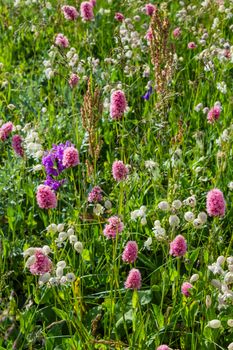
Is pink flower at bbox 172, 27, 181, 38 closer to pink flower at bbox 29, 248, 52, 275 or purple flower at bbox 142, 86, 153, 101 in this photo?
purple flower at bbox 142, 86, 153, 101

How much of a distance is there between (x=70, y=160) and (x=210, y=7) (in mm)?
2074

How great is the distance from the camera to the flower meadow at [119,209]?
1.78 metres

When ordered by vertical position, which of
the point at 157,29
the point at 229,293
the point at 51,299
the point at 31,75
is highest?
the point at 157,29

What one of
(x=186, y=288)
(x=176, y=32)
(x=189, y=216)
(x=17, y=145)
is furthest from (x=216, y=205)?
(x=176, y=32)

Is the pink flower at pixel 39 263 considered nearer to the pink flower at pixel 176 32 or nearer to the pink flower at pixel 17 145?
the pink flower at pixel 17 145

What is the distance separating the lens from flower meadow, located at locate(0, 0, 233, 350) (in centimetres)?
178

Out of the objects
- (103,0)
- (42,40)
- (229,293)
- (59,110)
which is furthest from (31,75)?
(229,293)

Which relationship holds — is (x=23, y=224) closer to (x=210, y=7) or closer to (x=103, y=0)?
(x=210, y=7)

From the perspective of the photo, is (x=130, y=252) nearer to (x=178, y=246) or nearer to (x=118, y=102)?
(x=178, y=246)

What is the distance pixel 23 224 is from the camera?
244 cm

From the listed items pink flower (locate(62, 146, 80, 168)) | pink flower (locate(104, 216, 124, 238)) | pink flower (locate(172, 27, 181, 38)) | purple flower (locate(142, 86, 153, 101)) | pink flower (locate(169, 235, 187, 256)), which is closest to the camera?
pink flower (locate(169, 235, 187, 256))

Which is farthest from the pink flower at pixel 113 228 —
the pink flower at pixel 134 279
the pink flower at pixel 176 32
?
the pink flower at pixel 176 32

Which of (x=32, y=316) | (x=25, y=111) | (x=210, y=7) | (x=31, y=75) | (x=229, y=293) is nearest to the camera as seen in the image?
(x=229, y=293)

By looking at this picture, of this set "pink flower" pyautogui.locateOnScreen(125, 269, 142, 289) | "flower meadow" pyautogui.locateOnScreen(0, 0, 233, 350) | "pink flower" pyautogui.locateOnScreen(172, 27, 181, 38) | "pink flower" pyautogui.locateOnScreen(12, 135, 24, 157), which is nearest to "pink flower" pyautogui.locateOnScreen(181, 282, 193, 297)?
"flower meadow" pyautogui.locateOnScreen(0, 0, 233, 350)
